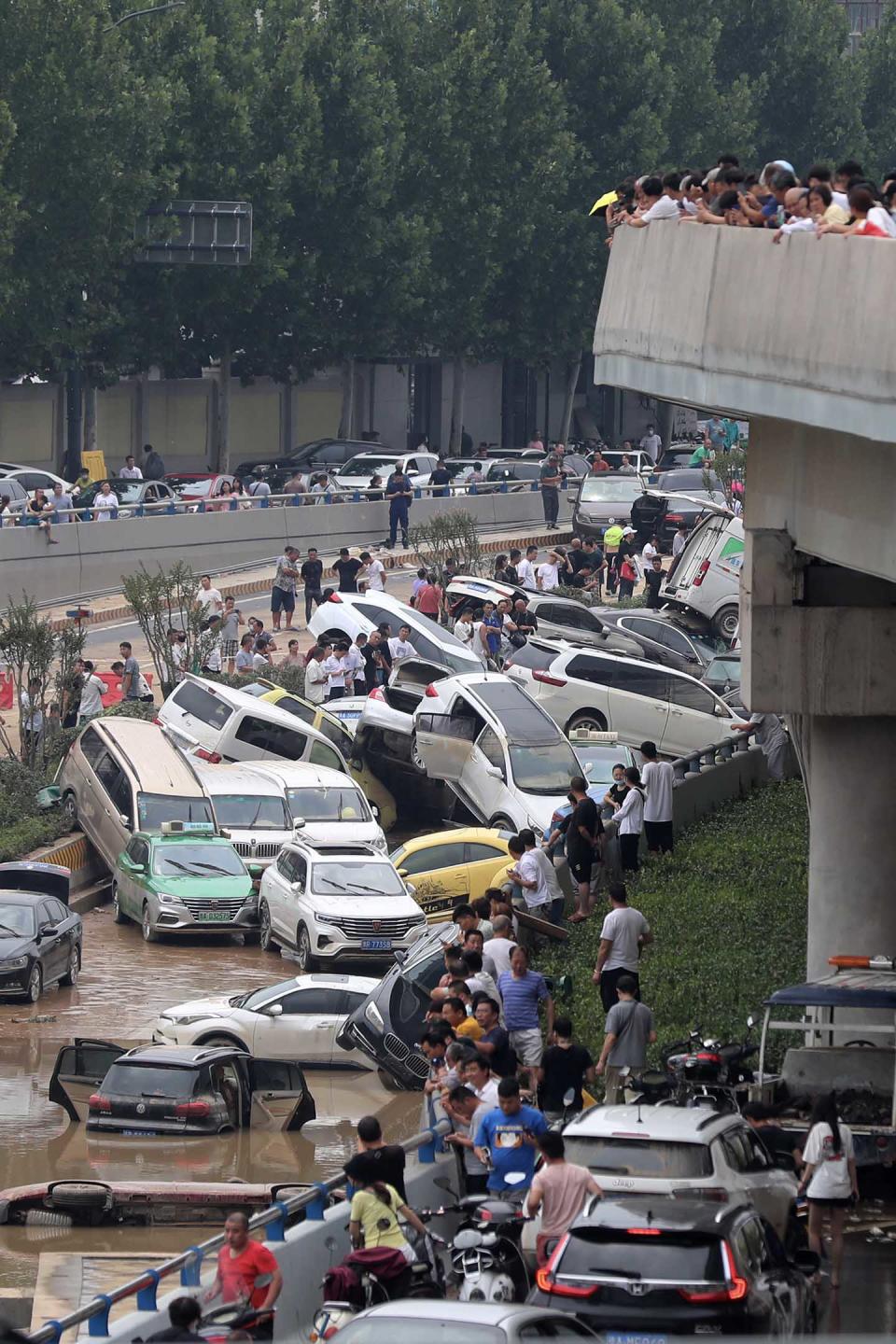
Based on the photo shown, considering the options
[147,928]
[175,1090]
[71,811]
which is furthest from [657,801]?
[71,811]

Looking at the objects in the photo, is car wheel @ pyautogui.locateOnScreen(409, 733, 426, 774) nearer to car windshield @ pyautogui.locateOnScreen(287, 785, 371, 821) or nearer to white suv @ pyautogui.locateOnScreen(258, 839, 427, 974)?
car windshield @ pyautogui.locateOnScreen(287, 785, 371, 821)

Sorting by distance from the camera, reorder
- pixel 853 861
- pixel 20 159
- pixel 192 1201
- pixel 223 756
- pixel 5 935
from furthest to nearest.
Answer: pixel 20 159, pixel 223 756, pixel 5 935, pixel 853 861, pixel 192 1201

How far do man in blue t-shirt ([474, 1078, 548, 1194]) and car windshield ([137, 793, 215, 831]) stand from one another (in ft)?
53.2

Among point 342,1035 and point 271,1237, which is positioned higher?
point 271,1237

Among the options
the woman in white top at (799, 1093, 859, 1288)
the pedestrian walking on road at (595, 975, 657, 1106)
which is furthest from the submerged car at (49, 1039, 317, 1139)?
the woman in white top at (799, 1093, 859, 1288)

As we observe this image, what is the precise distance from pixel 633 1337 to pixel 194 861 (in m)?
17.8

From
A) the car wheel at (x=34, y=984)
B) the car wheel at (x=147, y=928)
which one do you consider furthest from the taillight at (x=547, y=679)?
the car wheel at (x=34, y=984)

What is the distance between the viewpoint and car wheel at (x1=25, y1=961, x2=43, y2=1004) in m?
24.1

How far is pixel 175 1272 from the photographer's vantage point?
11852 millimetres

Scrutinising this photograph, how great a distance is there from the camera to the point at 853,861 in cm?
1803

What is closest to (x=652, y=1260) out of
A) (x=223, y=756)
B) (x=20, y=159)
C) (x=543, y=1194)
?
(x=543, y=1194)

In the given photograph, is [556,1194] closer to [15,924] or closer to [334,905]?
[15,924]

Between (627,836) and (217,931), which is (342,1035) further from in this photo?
(217,931)

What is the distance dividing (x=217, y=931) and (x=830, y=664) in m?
11.9
